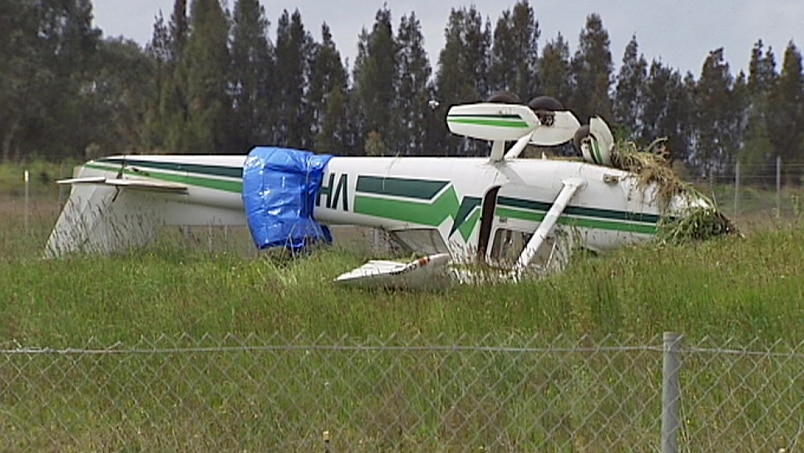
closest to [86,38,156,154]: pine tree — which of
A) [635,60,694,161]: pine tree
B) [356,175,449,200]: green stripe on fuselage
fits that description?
[635,60,694,161]: pine tree

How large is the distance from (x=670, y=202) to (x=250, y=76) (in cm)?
3147

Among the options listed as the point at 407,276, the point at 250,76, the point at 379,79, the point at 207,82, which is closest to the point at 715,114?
the point at 379,79

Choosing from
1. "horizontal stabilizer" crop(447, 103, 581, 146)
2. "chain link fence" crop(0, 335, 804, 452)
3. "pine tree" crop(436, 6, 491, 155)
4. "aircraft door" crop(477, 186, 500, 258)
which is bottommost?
"chain link fence" crop(0, 335, 804, 452)

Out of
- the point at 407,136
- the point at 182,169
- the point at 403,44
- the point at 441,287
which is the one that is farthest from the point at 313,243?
the point at 403,44

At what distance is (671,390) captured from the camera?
2773mm

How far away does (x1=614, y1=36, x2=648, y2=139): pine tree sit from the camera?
115ft

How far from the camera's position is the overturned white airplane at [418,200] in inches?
300

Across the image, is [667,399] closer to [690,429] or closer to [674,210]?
[690,429]

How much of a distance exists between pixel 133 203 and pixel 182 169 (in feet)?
2.37

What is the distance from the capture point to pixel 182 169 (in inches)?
380

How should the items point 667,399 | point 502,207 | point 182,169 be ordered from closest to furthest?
point 667,399 → point 502,207 → point 182,169

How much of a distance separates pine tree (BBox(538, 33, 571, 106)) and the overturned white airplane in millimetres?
26202

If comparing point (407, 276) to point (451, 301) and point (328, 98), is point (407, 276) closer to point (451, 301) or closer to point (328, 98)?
point (451, 301)

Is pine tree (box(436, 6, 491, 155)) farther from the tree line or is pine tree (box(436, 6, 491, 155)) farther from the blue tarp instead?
the blue tarp
